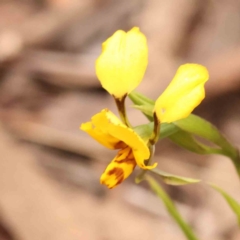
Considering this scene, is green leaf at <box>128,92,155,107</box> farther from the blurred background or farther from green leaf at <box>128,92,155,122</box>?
the blurred background

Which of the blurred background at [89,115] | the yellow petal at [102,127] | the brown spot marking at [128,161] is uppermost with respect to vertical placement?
the yellow petal at [102,127]

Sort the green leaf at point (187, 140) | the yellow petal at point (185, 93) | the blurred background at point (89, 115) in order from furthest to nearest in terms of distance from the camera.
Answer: the blurred background at point (89, 115) < the green leaf at point (187, 140) < the yellow petal at point (185, 93)

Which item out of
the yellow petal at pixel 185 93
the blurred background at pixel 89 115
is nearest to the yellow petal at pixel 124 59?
the yellow petal at pixel 185 93

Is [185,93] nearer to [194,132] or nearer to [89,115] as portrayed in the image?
[194,132]

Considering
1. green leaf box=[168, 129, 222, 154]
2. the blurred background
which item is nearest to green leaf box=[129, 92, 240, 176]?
green leaf box=[168, 129, 222, 154]

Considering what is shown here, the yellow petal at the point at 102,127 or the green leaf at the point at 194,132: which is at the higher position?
the yellow petal at the point at 102,127

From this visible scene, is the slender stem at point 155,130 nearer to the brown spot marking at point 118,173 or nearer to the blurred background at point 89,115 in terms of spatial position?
the brown spot marking at point 118,173

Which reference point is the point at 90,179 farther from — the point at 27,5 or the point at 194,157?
the point at 27,5
